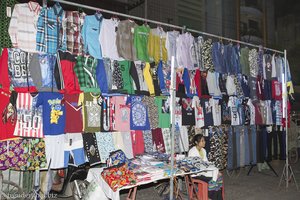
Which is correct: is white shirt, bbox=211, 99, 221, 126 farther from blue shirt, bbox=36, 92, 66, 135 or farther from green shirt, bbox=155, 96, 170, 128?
blue shirt, bbox=36, 92, 66, 135

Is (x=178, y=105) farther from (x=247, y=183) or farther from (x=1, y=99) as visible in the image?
(x=1, y=99)

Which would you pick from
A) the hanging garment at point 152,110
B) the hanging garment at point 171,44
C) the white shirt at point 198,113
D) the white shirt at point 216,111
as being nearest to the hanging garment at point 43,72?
the hanging garment at point 152,110

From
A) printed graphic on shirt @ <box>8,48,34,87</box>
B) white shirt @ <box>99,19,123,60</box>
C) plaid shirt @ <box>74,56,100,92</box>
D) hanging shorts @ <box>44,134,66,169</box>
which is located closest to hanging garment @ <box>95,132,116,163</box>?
hanging shorts @ <box>44,134,66,169</box>

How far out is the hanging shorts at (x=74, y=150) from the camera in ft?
18.0

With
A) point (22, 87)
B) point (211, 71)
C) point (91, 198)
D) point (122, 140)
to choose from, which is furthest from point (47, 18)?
point (211, 71)

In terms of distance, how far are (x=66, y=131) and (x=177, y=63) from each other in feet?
8.91

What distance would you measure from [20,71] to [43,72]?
35 cm

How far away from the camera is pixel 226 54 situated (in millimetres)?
7707

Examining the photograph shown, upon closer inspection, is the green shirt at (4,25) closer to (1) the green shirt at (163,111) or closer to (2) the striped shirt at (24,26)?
(2) the striped shirt at (24,26)

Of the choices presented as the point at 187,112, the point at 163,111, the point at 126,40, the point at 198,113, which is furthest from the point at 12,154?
the point at 198,113

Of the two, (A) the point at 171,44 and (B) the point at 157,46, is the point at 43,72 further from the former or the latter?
(A) the point at 171,44

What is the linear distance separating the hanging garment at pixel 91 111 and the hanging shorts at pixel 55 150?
1.47 feet

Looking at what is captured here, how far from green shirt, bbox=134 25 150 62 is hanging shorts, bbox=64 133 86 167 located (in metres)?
1.89

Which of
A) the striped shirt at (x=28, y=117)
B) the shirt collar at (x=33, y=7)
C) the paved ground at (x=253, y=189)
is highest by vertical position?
the shirt collar at (x=33, y=7)
